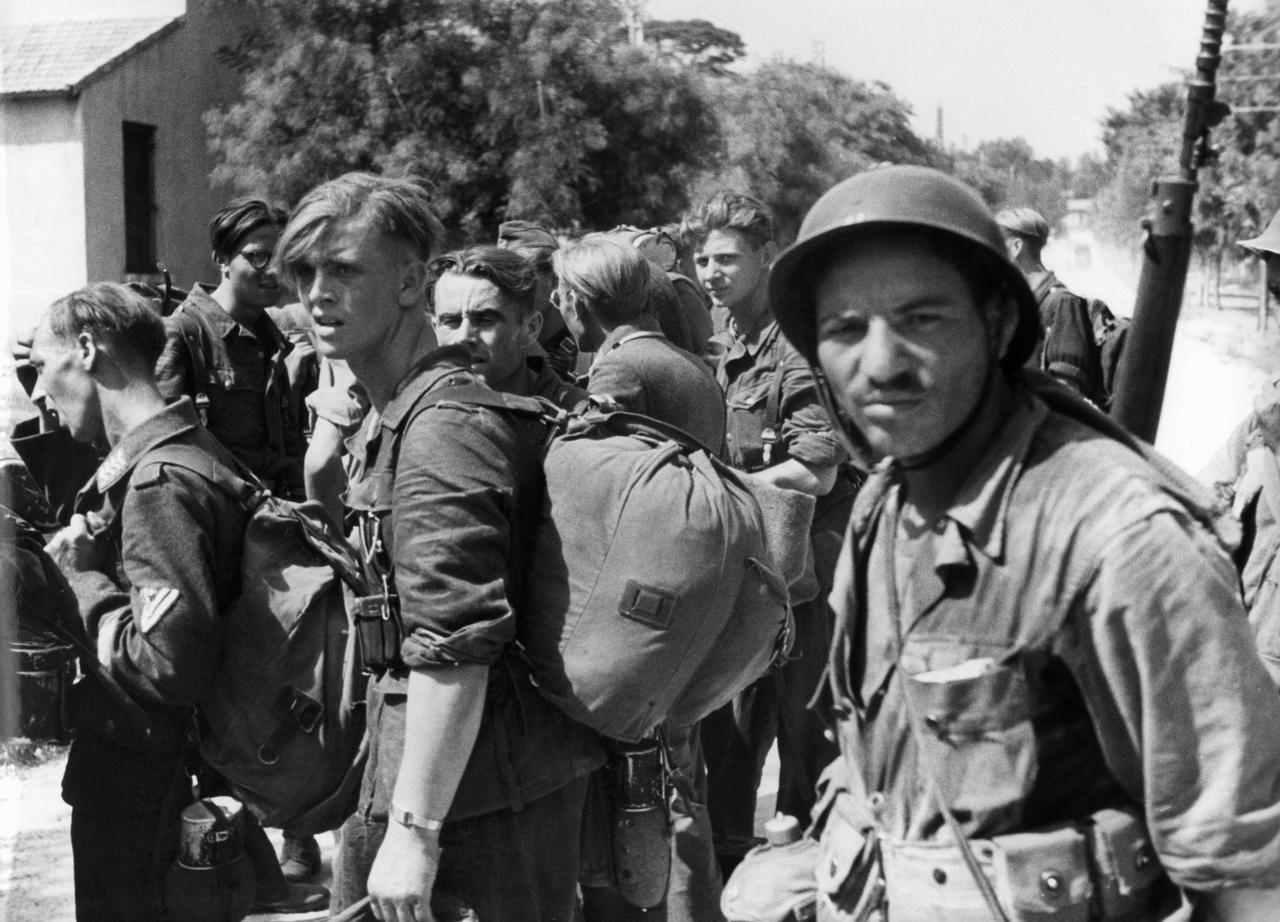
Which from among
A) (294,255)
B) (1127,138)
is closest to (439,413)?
(294,255)

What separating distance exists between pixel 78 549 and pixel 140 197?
22.0 metres

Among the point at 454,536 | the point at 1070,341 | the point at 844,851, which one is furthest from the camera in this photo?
the point at 1070,341

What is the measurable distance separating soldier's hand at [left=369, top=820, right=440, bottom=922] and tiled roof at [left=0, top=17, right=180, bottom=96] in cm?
2087

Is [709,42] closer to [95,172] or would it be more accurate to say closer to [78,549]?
[95,172]

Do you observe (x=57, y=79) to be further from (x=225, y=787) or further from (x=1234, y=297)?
(x=1234, y=297)

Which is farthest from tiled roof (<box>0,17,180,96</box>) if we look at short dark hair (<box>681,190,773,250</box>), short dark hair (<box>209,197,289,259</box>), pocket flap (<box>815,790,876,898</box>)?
pocket flap (<box>815,790,876,898</box>)

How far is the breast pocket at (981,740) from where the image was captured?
169cm

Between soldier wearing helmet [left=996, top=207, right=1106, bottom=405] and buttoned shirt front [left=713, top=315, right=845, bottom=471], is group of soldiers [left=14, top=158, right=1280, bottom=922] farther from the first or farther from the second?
soldier wearing helmet [left=996, top=207, right=1106, bottom=405]

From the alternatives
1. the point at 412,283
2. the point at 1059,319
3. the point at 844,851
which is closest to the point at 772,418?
the point at 412,283

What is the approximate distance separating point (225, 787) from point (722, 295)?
9.30 ft

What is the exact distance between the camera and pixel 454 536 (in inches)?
105

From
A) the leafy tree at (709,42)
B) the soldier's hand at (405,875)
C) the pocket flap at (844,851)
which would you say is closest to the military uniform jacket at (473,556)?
the soldier's hand at (405,875)

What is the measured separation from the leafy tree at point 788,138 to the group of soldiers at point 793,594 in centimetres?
2210

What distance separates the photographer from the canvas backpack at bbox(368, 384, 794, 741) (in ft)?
8.98
